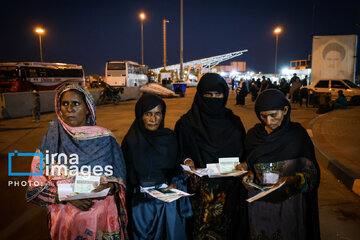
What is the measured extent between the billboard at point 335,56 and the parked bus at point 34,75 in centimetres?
1982

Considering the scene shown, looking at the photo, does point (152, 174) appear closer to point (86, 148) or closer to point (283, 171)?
point (86, 148)

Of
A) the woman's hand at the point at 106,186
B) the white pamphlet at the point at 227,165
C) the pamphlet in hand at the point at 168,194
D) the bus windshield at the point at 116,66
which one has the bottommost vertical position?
the pamphlet in hand at the point at 168,194

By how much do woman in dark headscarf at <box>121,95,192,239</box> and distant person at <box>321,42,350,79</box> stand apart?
1500cm

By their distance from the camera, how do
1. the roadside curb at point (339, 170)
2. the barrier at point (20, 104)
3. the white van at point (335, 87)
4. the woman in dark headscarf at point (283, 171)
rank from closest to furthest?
the woman in dark headscarf at point (283, 171), the roadside curb at point (339, 170), the barrier at point (20, 104), the white van at point (335, 87)

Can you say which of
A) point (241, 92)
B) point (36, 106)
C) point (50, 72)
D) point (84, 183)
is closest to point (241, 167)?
point (84, 183)

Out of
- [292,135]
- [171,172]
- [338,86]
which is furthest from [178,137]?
[338,86]

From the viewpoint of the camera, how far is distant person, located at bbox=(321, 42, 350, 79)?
44.9ft

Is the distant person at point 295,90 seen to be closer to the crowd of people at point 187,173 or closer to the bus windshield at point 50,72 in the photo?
the crowd of people at point 187,173

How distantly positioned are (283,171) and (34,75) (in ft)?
72.2

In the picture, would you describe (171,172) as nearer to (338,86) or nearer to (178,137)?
(178,137)

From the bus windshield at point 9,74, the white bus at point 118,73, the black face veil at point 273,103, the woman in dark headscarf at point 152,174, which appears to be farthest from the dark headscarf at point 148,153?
the white bus at point 118,73

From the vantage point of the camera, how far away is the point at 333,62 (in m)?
14.0

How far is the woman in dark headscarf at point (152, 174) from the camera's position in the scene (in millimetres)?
1901

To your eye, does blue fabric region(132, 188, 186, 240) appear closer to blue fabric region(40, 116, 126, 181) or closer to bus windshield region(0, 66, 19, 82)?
blue fabric region(40, 116, 126, 181)
